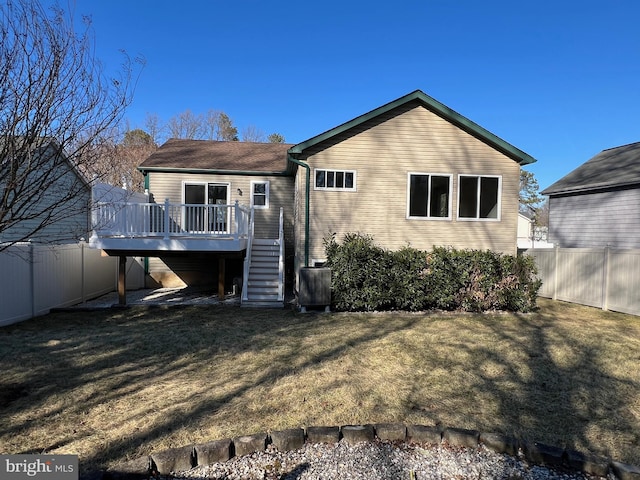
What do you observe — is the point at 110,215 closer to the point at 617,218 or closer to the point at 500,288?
the point at 500,288

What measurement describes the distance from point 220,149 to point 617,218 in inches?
577

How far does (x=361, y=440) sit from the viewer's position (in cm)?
311

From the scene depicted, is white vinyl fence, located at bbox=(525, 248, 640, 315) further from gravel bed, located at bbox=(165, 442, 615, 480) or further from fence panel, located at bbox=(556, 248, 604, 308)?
gravel bed, located at bbox=(165, 442, 615, 480)

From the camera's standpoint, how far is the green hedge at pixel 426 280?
348 inches

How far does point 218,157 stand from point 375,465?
12.6 meters

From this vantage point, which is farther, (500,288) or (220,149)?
(220,149)

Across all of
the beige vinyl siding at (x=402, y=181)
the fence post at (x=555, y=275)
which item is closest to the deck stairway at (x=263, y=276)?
the beige vinyl siding at (x=402, y=181)

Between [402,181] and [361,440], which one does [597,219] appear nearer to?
[402,181]

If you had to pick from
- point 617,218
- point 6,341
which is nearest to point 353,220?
point 6,341

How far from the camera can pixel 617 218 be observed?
12.7 metres

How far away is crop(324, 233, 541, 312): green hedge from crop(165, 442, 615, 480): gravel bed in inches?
229

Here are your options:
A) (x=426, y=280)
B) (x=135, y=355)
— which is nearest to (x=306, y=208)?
(x=426, y=280)

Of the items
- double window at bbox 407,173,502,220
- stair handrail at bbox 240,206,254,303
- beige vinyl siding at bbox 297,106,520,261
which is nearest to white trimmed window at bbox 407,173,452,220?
double window at bbox 407,173,502,220

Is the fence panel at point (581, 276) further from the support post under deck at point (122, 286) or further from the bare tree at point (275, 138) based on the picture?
the bare tree at point (275, 138)
